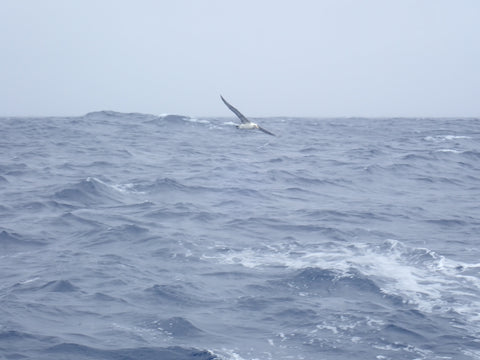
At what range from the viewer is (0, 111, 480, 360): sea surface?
487 inches

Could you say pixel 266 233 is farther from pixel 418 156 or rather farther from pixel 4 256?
pixel 418 156

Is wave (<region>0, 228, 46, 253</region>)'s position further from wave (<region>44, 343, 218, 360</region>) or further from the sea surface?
wave (<region>44, 343, 218, 360</region>)

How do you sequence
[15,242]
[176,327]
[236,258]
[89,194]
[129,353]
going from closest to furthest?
[129,353]
[176,327]
[236,258]
[15,242]
[89,194]

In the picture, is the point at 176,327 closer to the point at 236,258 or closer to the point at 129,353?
the point at 129,353

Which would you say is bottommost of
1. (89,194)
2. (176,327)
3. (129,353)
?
(129,353)

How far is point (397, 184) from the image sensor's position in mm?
29344

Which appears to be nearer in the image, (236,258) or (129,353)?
(129,353)

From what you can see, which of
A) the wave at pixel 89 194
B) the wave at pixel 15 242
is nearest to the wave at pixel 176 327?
the wave at pixel 15 242

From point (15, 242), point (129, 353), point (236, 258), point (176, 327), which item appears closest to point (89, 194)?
point (15, 242)

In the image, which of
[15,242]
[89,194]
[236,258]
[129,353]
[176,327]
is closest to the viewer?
[129,353]

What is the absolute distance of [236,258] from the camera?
1720cm

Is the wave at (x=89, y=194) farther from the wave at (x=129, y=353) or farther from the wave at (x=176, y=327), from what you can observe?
the wave at (x=129, y=353)

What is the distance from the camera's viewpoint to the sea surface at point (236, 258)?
1237 cm

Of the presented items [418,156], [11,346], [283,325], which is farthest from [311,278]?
[418,156]
